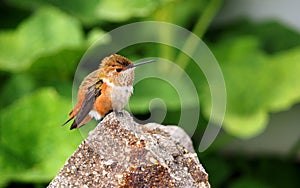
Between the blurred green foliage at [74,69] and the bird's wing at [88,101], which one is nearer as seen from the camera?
the bird's wing at [88,101]

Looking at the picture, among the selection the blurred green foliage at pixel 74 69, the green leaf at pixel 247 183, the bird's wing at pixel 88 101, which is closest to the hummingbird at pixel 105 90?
the bird's wing at pixel 88 101

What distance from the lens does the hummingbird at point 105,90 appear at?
0.66 metres

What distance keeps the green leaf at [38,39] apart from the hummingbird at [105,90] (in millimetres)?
1326

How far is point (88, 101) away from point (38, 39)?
1478 millimetres

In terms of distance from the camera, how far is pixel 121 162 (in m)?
0.72

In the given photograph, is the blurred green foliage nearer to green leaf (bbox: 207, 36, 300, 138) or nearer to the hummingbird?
green leaf (bbox: 207, 36, 300, 138)

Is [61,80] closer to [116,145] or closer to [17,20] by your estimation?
[17,20]

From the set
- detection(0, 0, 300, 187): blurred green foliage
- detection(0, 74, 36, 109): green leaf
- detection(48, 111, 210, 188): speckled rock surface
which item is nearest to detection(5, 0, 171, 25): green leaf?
detection(0, 0, 300, 187): blurred green foliage

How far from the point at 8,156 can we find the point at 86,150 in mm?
944

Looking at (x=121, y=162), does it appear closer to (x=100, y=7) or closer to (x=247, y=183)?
(x=100, y=7)

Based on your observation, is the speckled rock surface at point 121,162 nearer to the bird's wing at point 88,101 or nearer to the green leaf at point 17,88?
the bird's wing at point 88,101

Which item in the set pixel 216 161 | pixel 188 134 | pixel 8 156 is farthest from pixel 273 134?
pixel 188 134

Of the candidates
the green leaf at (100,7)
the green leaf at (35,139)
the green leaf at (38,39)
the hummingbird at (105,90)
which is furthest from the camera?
the green leaf at (38,39)

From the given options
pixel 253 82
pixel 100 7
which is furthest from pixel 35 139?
pixel 253 82
